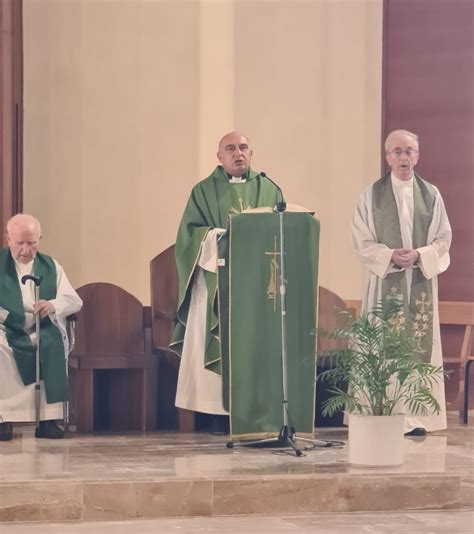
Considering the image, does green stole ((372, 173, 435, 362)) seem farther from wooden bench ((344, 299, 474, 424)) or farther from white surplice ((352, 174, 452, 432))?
wooden bench ((344, 299, 474, 424))

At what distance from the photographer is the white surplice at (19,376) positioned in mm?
7703

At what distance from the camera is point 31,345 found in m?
7.79

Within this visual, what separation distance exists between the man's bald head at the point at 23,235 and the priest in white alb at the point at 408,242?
80.3 inches

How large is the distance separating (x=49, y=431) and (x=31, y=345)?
0.53m

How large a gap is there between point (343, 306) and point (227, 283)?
1412 millimetres

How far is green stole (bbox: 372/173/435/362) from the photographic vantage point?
8.23 m

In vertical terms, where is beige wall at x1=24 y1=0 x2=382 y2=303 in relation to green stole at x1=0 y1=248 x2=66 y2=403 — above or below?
above

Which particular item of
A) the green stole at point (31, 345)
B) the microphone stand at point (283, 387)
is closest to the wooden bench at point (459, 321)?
the microphone stand at point (283, 387)

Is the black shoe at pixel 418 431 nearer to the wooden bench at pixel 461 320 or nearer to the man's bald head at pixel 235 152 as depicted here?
the wooden bench at pixel 461 320

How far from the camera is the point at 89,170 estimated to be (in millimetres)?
9641

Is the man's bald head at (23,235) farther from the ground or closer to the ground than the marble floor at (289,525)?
farther from the ground

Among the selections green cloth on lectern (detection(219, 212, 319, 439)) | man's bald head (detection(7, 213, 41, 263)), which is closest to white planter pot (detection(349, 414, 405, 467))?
green cloth on lectern (detection(219, 212, 319, 439))

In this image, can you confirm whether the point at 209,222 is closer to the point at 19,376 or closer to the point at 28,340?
the point at 28,340

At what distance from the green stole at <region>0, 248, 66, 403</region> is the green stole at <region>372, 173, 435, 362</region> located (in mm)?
2092
